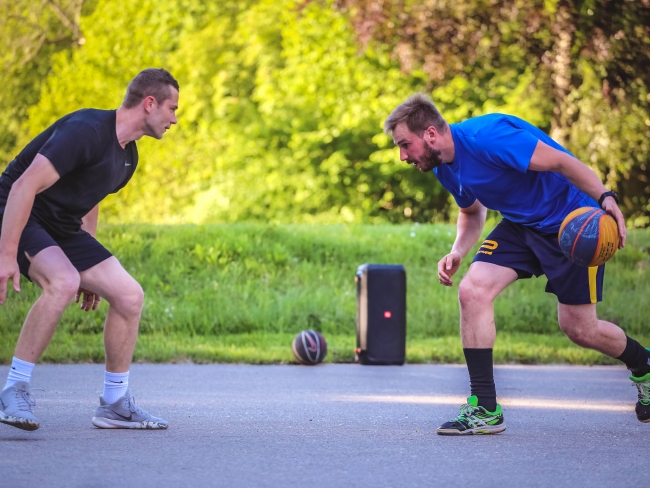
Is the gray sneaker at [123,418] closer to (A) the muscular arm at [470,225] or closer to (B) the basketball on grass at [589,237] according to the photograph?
(A) the muscular arm at [470,225]

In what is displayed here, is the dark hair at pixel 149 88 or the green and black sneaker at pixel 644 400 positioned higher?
the dark hair at pixel 149 88

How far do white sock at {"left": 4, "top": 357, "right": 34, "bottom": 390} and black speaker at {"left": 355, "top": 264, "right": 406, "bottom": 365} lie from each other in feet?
17.7

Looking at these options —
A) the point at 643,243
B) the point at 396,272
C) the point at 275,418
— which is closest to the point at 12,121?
the point at 643,243

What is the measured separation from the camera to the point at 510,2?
18.4m

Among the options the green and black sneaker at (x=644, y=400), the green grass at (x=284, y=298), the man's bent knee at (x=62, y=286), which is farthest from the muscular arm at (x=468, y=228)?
the green grass at (x=284, y=298)

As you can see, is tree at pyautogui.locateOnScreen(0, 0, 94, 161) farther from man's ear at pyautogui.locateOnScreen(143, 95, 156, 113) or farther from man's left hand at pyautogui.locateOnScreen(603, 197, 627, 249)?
man's left hand at pyautogui.locateOnScreen(603, 197, 627, 249)

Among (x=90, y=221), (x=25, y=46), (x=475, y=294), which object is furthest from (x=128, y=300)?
(x=25, y=46)

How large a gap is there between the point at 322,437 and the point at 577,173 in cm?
190

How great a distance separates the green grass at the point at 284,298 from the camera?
10875mm

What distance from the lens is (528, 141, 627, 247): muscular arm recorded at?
17.3ft

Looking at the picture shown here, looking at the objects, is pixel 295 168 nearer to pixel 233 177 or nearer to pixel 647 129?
pixel 233 177

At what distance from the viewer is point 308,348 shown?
9.91 m

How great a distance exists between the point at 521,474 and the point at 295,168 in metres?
24.1

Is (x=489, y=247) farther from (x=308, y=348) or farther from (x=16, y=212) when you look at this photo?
(x=308, y=348)
